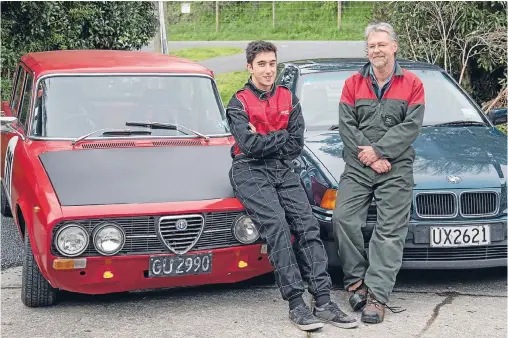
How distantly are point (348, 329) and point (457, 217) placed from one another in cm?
121

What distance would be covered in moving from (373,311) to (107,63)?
2962mm

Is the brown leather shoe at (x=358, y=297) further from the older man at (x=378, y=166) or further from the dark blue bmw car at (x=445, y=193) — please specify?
the dark blue bmw car at (x=445, y=193)

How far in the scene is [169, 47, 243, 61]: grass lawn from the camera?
26.6 meters

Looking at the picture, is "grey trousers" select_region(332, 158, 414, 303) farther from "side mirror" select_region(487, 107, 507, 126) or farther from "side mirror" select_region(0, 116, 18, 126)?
"side mirror" select_region(0, 116, 18, 126)

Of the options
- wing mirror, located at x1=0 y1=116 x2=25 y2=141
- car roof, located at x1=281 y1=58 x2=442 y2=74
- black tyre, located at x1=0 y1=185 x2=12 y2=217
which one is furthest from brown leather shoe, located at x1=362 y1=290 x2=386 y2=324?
black tyre, located at x1=0 y1=185 x2=12 y2=217

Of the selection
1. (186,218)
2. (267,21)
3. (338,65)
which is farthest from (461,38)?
(267,21)

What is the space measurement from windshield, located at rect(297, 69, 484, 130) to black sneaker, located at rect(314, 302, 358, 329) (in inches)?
80.5

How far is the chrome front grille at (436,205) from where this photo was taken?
19.6ft

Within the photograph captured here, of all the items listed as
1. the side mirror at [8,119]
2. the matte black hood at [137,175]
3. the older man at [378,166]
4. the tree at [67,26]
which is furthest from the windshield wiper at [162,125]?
the tree at [67,26]

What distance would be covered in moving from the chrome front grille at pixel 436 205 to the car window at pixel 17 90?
3.67 m

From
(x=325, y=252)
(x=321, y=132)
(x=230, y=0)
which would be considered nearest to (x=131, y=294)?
(x=325, y=252)

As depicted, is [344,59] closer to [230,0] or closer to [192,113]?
[192,113]

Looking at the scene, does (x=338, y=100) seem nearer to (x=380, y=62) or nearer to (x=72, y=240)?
(x=380, y=62)

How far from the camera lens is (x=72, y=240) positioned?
5332 millimetres
